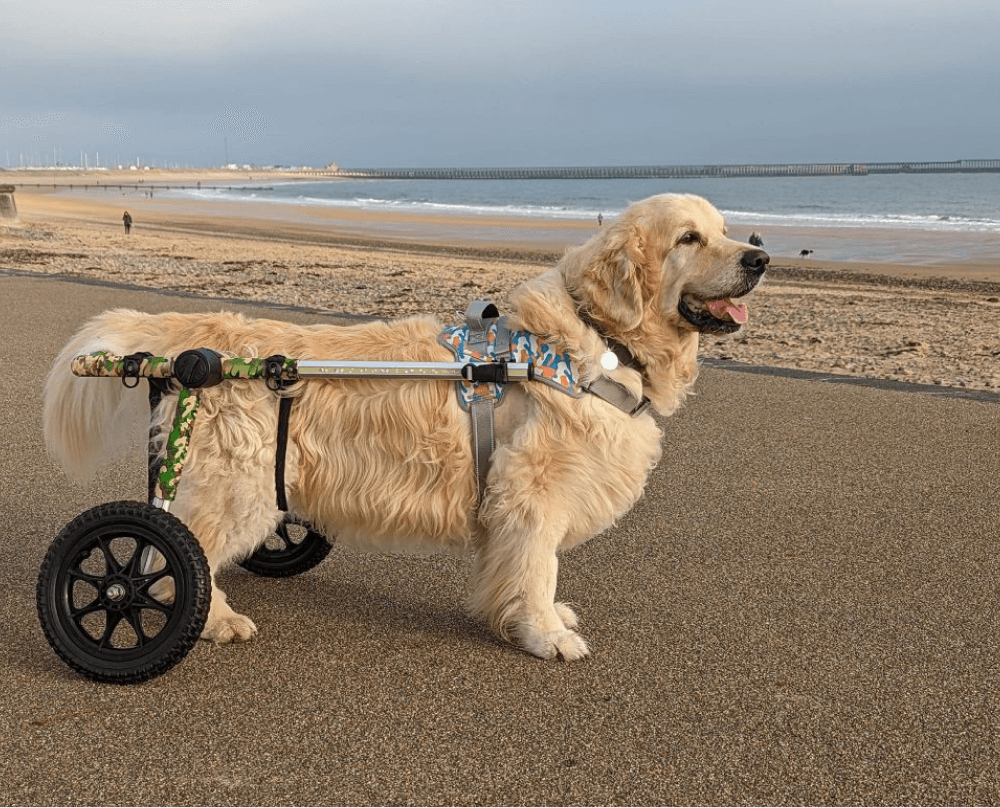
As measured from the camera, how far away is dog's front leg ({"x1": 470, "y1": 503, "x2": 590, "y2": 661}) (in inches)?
144

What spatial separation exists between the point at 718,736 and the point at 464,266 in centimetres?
1935

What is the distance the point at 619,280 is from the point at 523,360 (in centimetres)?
44

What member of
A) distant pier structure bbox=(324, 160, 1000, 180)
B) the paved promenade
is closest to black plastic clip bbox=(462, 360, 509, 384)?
the paved promenade

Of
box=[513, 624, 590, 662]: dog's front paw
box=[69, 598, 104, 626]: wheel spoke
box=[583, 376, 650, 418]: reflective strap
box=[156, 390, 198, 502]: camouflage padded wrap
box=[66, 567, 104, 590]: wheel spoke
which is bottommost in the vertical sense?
box=[513, 624, 590, 662]: dog's front paw

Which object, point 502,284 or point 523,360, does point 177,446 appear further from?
point 502,284

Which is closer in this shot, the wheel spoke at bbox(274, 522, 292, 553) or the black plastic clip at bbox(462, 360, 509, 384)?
the black plastic clip at bbox(462, 360, 509, 384)

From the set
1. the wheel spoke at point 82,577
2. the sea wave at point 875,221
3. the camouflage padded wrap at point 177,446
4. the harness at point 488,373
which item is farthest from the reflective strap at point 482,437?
the sea wave at point 875,221

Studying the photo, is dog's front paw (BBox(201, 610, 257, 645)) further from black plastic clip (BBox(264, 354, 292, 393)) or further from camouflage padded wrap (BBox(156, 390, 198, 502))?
black plastic clip (BBox(264, 354, 292, 393))

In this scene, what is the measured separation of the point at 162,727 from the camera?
319cm

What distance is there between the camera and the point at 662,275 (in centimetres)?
365

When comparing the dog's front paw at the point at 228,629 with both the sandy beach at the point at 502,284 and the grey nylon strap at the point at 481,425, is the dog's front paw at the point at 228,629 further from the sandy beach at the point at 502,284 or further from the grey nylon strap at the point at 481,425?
the sandy beach at the point at 502,284

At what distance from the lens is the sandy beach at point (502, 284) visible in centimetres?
1077

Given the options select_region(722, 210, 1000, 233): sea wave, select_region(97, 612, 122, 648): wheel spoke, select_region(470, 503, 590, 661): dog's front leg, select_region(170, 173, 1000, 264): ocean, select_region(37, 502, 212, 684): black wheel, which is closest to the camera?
select_region(37, 502, 212, 684): black wheel

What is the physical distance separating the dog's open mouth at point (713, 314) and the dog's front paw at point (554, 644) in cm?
122
